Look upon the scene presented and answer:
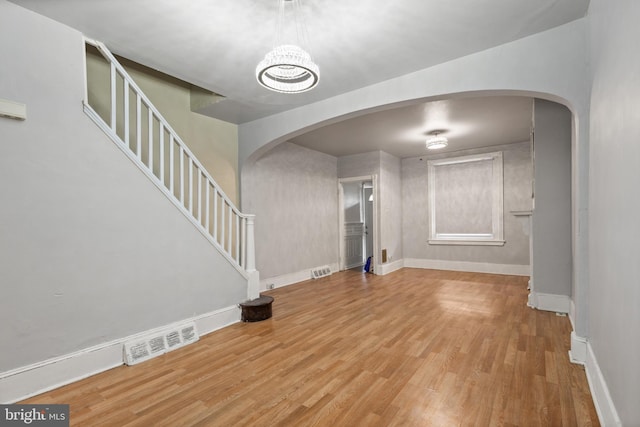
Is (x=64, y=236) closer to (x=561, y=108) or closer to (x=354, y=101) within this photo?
(x=354, y=101)

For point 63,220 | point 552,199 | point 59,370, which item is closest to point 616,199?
point 552,199

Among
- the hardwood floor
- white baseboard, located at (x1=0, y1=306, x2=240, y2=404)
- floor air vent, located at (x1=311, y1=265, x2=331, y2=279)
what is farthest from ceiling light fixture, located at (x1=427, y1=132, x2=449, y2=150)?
white baseboard, located at (x1=0, y1=306, x2=240, y2=404)

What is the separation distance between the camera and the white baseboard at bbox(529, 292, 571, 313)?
3.95 metres

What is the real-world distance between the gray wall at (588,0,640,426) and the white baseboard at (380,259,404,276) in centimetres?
463

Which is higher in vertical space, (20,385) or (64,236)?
(64,236)

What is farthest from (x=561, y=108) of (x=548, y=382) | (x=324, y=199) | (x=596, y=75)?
(x=324, y=199)

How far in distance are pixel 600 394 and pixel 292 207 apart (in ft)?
16.6

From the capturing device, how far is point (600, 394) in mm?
1915

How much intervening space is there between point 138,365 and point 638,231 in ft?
11.8

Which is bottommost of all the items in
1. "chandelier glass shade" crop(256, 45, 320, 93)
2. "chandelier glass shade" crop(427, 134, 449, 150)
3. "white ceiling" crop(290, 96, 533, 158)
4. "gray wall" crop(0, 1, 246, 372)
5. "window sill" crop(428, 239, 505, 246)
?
"window sill" crop(428, 239, 505, 246)

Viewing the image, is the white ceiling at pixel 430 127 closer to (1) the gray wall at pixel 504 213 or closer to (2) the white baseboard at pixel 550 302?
(1) the gray wall at pixel 504 213

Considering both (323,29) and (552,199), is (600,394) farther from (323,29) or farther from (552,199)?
(323,29)

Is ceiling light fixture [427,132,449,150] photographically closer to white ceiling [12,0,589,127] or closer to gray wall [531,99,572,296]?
gray wall [531,99,572,296]

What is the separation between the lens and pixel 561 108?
390 cm
